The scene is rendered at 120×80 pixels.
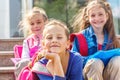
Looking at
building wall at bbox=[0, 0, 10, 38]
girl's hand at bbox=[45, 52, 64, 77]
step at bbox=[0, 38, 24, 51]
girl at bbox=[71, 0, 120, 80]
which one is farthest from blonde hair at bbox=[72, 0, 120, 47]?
building wall at bbox=[0, 0, 10, 38]

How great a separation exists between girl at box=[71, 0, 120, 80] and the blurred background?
2.97m

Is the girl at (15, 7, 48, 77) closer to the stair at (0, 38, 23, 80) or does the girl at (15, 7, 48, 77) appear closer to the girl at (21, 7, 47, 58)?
the girl at (21, 7, 47, 58)

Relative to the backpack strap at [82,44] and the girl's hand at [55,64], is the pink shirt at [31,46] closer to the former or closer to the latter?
the backpack strap at [82,44]

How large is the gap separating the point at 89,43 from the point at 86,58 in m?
0.20

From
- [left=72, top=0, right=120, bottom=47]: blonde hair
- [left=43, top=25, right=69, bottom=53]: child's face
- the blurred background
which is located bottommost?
[left=43, top=25, right=69, bottom=53]: child's face

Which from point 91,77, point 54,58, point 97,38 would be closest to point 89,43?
point 97,38

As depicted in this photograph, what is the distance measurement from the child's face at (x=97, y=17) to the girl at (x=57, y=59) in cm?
56

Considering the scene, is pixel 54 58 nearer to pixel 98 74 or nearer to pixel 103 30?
pixel 98 74

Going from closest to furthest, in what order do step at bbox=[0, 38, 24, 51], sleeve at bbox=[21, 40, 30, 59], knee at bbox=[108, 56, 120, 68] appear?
knee at bbox=[108, 56, 120, 68] < sleeve at bbox=[21, 40, 30, 59] < step at bbox=[0, 38, 24, 51]

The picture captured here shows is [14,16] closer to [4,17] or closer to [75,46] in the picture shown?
[4,17]

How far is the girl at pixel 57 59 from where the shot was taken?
214cm

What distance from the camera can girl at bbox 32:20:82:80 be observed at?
2143 millimetres

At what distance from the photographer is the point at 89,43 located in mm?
2744

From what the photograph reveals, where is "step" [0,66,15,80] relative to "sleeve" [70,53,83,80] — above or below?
below
